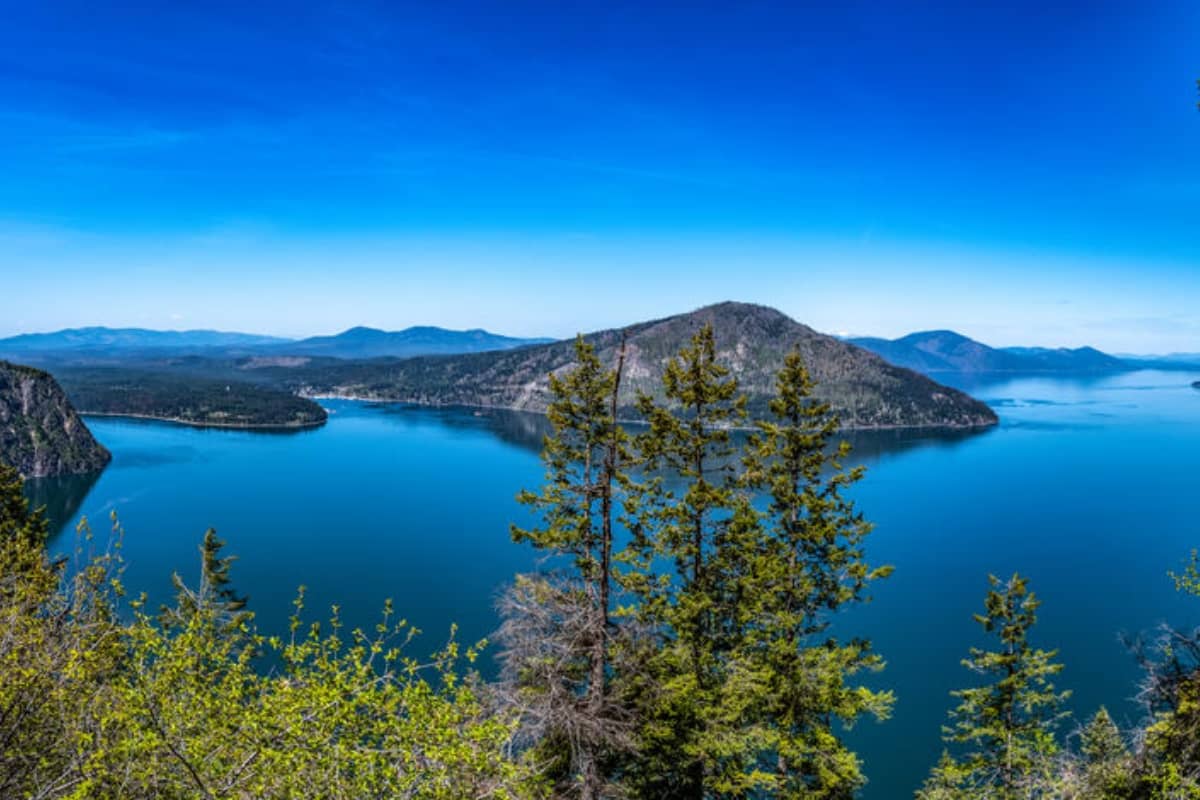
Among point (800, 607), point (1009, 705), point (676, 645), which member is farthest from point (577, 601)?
point (1009, 705)

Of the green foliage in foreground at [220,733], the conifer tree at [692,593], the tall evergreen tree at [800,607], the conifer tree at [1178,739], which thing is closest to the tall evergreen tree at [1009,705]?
the tall evergreen tree at [800,607]

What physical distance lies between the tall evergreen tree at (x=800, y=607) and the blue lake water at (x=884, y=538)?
15.8 metres

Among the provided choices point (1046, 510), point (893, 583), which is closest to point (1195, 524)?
point (1046, 510)

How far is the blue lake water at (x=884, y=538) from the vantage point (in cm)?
6488

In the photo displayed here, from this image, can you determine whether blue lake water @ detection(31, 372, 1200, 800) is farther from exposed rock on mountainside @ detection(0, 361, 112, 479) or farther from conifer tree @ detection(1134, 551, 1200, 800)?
conifer tree @ detection(1134, 551, 1200, 800)

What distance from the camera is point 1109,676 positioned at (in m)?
60.3

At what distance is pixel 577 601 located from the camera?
17.7 m

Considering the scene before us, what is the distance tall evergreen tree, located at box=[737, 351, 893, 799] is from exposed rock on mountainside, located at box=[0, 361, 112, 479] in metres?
196

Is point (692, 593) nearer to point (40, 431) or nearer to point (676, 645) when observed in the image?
point (676, 645)

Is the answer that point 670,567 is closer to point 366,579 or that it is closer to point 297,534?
→ point 366,579

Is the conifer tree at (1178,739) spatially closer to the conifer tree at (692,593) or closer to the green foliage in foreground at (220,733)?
the conifer tree at (692,593)

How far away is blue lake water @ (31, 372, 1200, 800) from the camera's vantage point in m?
64.9

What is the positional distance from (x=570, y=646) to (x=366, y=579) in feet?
253

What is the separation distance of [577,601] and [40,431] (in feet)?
693
